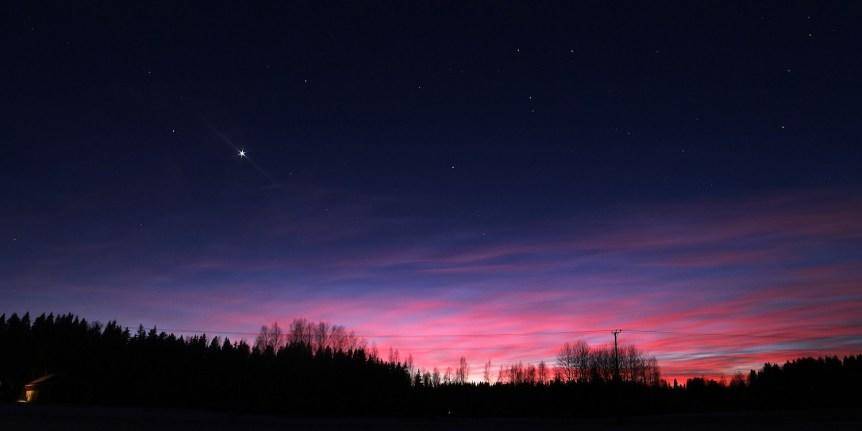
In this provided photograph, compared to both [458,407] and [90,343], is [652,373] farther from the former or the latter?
[90,343]

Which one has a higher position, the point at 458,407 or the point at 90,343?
the point at 90,343

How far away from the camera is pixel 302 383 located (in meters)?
112

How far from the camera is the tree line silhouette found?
4154 inches

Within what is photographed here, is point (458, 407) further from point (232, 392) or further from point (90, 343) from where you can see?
point (90, 343)

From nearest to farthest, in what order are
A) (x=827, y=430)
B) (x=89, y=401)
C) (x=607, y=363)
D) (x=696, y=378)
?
(x=827, y=430), (x=89, y=401), (x=607, y=363), (x=696, y=378)

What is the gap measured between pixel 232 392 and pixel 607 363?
84.5 meters

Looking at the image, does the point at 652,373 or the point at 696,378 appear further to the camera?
the point at 652,373

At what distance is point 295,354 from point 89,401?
43951 mm

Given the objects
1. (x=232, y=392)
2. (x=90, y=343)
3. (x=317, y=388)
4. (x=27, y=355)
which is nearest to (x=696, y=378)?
(x=317, y=388)

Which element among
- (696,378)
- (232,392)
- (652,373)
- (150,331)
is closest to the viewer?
(232,392)

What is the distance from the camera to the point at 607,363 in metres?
143

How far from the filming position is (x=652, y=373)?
17150cm

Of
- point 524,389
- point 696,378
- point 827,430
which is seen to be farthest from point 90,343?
point 696,378

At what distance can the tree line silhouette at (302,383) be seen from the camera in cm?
10550
